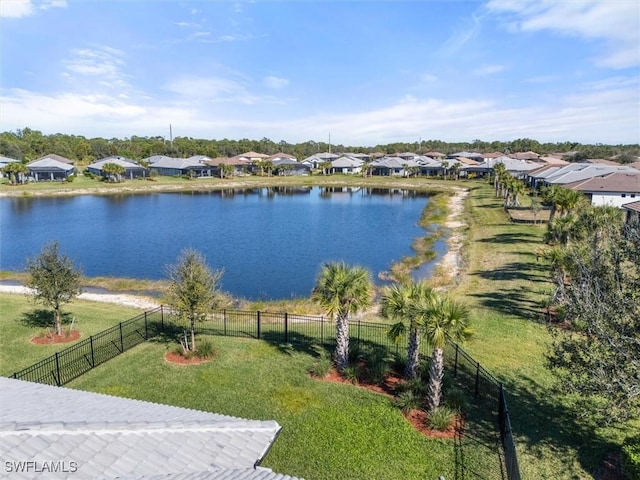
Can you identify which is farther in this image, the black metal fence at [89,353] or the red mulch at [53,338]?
the red mulch at [53,338]

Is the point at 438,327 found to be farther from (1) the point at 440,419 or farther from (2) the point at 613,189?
(2) the point at 613,189

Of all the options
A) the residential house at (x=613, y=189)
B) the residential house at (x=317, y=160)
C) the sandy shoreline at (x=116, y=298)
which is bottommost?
the sandy shoreline at (x=116, y=298)

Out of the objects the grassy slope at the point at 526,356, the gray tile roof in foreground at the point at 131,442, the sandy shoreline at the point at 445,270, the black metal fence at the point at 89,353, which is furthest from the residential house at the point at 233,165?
the gray tile roof in foreground at the point at 131,442

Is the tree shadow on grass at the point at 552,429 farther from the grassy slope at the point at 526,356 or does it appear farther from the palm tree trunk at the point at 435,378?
the palm tree trunk at the point at 435,378

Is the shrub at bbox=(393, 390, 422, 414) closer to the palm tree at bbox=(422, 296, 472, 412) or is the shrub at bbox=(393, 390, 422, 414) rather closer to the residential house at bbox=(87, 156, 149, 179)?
the palm tree at bbox=(422, 296, 472, 412)

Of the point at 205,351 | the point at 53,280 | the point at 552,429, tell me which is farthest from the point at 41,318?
the point at 552,429
